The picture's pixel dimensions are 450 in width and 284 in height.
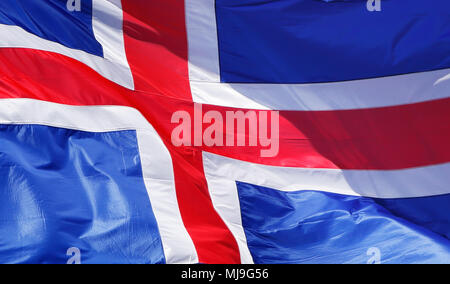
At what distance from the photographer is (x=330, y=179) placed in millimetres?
4844

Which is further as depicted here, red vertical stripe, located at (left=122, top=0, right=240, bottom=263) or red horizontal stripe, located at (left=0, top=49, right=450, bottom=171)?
red horizontal stripe, located at (left=0, top=49, right=450, bottom=171)

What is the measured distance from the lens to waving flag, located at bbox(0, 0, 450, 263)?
13.9 ft

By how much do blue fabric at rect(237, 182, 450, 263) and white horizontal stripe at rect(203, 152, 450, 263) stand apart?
0.04 metres

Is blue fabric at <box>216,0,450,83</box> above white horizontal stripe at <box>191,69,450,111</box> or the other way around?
above

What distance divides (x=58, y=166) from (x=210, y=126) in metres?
0.92

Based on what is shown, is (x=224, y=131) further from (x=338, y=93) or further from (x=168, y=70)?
(x=338, y=93)

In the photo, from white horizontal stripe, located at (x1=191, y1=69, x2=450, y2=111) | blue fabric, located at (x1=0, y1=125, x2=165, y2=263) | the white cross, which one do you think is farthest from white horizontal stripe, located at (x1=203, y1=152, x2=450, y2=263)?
the white cross

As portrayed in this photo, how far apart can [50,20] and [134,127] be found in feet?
2.36

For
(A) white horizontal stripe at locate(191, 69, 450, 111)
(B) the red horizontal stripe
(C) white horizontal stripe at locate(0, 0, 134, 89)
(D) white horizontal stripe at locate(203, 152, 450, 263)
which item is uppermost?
(C) white horizontal stripe at locate(0, 0, 134, 89)

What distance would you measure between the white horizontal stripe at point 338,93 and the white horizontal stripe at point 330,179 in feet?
1.25

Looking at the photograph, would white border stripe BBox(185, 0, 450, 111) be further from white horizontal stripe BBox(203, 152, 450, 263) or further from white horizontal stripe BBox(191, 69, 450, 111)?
white horizontal stripe BBox(203, 152, 450, 263)

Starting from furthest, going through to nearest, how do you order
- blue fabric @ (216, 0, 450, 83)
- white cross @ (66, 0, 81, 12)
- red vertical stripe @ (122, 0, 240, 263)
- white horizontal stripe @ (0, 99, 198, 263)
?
1. blue fabric @ (216, 0, 450, 83)
2. white cross @ (66, 0, 81, 12)
3. red vertical stripe @ (122, 0, 240, 263)
4. white horizontal stripe @ (0, 99, 198, 263)

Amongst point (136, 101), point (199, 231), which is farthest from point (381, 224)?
point (136, 101)

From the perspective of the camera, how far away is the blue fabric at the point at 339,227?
14.5 ft
